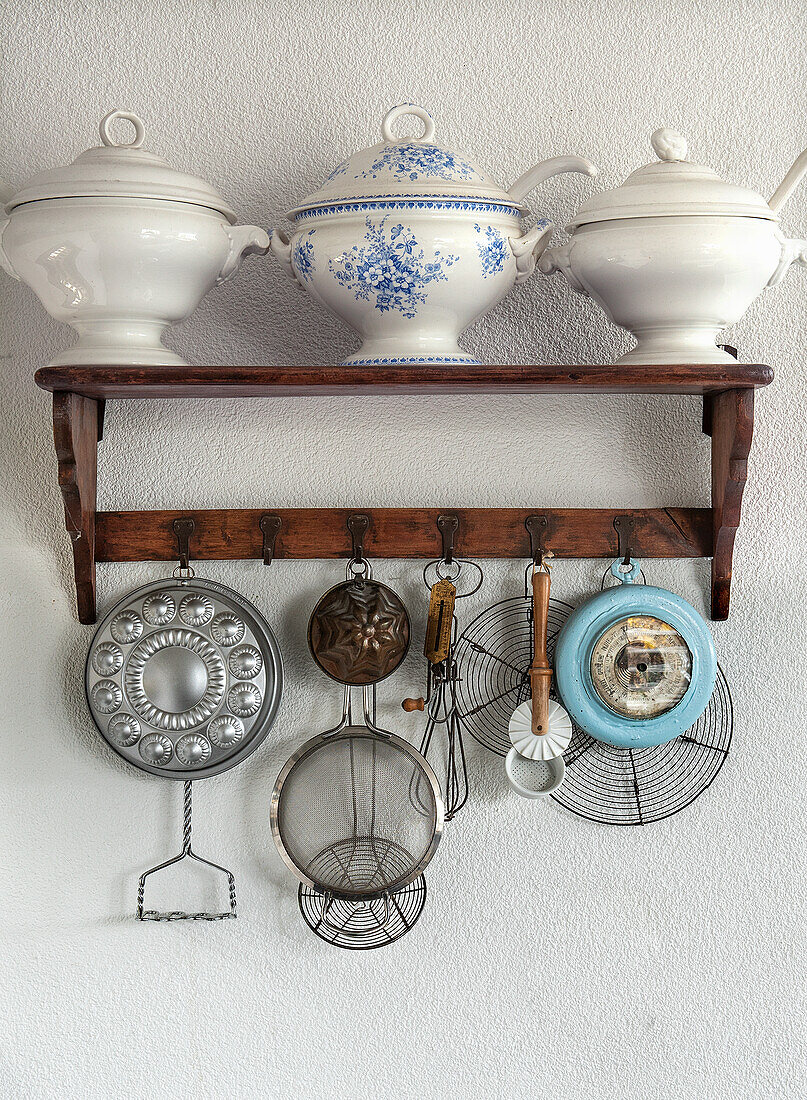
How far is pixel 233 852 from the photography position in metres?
1.14

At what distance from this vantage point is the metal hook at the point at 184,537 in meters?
1.10

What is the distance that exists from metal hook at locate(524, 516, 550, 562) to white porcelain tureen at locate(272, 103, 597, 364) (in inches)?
9.0

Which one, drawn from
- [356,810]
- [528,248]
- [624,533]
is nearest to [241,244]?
[528,248]

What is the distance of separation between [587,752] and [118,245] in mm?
747

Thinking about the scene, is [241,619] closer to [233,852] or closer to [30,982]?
[233,852]

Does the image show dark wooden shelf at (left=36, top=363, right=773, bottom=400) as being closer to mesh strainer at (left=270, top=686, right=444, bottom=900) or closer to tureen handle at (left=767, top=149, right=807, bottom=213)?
tureen handle at (left=767, top=149, right=807, bottom=213)

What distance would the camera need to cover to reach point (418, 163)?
0.93m

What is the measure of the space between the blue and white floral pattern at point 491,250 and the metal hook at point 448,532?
285 millimetres

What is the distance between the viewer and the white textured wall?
1.13 metres

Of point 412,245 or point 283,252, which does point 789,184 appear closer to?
point 412,245

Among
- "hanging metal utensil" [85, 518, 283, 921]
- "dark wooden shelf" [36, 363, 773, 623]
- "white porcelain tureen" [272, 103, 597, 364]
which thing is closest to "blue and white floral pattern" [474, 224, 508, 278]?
"white porcelain tureen" [272, 103, 597, 364]

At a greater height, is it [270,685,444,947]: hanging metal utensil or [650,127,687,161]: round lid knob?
[650,127,687,161]: round lid knob

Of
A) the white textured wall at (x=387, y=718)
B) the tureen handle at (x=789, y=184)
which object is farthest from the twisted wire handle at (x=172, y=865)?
the tureen handle at (x=789, y=184)

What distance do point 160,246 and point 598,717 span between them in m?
0.67
